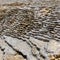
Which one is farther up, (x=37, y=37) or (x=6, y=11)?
(x=37, y=37)

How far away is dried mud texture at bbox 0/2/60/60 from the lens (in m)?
4.73

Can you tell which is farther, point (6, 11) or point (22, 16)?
point (6, 11)

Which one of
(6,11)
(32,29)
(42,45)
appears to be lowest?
(6,11)

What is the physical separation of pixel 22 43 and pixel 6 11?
4.67 metres

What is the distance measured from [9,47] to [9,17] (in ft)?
12.1

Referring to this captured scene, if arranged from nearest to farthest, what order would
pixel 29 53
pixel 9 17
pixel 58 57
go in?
pixel 58 57
pixel 29 53
pixel 9 17

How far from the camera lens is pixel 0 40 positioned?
23.6 feet

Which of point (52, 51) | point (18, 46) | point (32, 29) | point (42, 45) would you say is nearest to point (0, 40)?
point (32, 29)

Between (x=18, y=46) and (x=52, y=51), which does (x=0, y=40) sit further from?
(x=52, y=51)

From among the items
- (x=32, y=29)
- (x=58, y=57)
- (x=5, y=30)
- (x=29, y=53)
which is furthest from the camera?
(x=5, y=30)

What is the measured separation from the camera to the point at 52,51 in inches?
171

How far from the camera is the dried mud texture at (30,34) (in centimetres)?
473

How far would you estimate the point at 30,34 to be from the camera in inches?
258

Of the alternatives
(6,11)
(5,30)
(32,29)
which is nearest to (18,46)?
(32,29)
